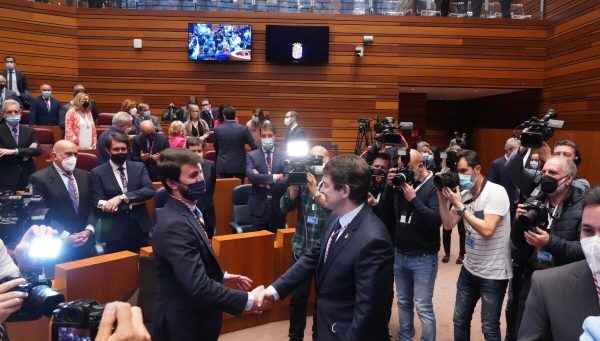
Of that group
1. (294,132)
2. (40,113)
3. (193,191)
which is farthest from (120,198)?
(40,113)

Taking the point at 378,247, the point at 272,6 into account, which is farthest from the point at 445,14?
the point at 378,247

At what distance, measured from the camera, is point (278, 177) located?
4.46m

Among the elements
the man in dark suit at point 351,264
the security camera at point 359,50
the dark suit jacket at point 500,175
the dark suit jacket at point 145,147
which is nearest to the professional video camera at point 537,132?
the man in dark suit at point 351,264

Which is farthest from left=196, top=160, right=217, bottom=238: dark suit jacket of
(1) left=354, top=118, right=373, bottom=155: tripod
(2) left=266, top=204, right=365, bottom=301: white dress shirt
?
(1) left=354, top=118, right=373, bottom=155: tripod

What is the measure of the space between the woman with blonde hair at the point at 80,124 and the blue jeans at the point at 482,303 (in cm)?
487

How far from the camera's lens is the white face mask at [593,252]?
1.34 m

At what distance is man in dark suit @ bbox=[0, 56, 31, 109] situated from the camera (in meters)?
7.83

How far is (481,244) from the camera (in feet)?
9.68

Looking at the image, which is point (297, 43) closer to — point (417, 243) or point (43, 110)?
point (43, 110)

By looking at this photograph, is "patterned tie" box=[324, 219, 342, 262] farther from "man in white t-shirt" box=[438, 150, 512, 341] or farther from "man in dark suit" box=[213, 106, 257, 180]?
"man in dark suit" box=[213, 106, 257, 180]

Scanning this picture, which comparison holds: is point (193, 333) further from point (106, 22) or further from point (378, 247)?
point (106, 22)

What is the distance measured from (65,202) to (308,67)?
7.10m

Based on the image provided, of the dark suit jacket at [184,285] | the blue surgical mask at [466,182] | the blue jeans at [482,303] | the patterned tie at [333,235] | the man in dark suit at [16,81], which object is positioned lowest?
the blue jeans at [482,303]

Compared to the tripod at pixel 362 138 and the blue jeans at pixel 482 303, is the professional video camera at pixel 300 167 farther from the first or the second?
Result: the tripod at pixel 362 138
